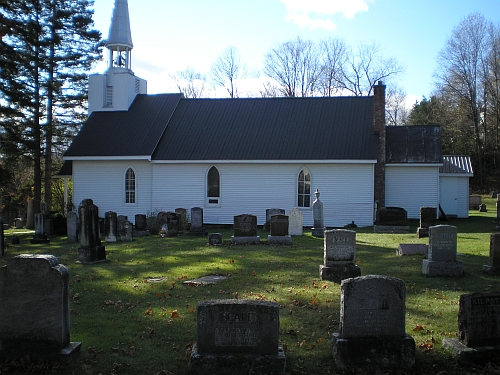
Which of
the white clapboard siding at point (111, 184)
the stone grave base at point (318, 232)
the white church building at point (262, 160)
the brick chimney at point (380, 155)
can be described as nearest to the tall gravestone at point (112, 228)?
the stone grave base at point (318, 232)

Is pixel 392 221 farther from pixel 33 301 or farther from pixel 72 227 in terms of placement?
pixel 33 301

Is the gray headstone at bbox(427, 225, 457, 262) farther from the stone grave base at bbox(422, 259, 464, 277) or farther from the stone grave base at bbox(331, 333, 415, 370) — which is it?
the stone grave base at bbox(331, 333, 415, 370)

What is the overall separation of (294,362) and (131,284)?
5935 millimetres

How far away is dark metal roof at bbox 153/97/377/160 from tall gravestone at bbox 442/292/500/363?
21.2m

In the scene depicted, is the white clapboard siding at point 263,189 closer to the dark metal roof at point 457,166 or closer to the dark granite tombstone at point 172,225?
the dark granite tombstone at point 172,225

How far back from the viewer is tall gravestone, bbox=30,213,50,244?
22.8 m

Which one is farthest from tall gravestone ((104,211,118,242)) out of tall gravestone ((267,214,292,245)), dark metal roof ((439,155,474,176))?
dark metal roof ((439,155,474,176))

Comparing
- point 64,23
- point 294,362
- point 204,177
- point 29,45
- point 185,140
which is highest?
point 64,23

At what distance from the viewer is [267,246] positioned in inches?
741

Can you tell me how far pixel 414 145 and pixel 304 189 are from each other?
6.96m

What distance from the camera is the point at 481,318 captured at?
6.97m

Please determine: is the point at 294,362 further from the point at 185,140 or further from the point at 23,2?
the point at 23,2

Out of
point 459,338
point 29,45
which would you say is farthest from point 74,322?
point 29,45

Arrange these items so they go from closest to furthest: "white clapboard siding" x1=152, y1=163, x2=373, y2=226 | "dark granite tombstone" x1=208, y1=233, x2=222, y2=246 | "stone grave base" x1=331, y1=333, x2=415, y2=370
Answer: "stone grave base" x1=331, y1=333, x2=415, y2=370
"dark granite tombstone" x1=208, y1=233, x2=222, y2=246
"white clapboard siding" x1=152, y1=163, x2=373, y2=226
